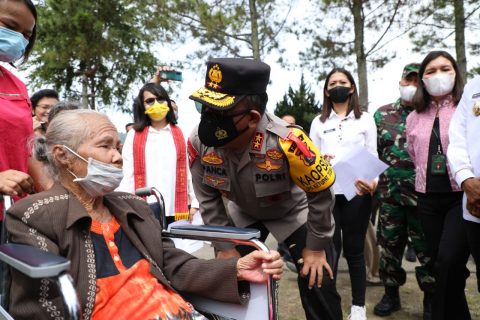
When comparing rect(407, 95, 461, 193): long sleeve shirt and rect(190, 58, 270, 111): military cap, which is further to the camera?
rect(407, 95, 461, 193): long sleeve shirt

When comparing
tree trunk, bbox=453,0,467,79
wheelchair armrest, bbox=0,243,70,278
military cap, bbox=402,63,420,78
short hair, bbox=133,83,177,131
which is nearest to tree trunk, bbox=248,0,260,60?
tree trunk, bbox=453,0,467,79

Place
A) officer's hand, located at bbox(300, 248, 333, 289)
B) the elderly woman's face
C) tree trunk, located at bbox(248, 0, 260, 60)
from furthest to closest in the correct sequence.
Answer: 1. tree trunk, located at bbox(248, 0, 260, 60)
2. officer's hand, located at bbox(300, 248, 333, 289)
3. the elderly woman's face

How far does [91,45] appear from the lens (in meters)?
17.7

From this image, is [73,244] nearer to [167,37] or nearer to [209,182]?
[209,182]

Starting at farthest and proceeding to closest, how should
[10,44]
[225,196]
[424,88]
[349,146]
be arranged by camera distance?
[349,146]
[424,88]
[225,196]
[10,44]

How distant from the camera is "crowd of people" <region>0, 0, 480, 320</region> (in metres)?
1.79

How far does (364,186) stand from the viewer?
3367 mm

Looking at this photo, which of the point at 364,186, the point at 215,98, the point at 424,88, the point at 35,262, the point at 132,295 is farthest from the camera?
the point at 364,186

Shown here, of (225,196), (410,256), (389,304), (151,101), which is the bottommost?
(410,256)

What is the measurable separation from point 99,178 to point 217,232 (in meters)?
0.53

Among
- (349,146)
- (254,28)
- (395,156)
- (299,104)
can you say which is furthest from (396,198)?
(299,104)

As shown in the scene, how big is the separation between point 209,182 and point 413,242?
1914 millimetres

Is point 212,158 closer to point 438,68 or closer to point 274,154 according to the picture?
point 274,154

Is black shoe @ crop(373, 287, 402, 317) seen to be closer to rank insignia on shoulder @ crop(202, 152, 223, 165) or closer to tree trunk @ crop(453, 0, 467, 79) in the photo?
rank insignia on shoulder @ crop(202, 152, 223, 165)
